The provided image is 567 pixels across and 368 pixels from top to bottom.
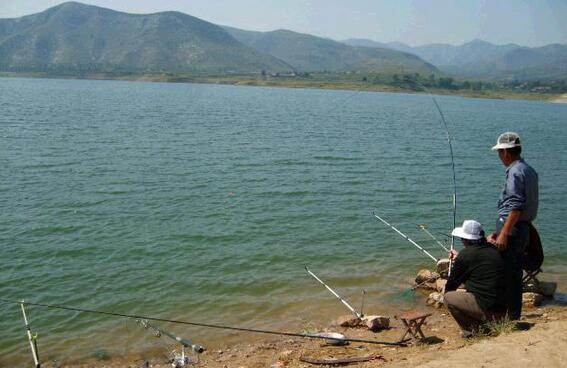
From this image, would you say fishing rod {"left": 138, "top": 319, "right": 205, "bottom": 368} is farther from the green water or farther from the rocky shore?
the green water

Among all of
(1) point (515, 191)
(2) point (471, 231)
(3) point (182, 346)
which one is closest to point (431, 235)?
(1) point (515, 191)

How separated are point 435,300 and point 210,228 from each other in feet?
28.3

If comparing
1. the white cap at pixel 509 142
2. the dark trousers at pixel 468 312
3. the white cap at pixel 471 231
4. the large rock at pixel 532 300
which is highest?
the white cap at pixel 509 142

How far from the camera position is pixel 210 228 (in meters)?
18.2

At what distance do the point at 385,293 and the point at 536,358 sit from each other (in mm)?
6382

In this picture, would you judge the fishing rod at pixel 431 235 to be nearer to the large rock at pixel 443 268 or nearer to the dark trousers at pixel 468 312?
the large rock at pixel 443 268

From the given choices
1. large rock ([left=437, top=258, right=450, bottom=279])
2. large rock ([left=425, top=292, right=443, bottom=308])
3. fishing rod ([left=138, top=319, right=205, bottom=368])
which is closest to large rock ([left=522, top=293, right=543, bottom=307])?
large rock ([left=425, top=292, right=443, bottom=308])

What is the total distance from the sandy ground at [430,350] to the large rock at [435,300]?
0.19 m

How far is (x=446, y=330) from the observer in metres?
10.2

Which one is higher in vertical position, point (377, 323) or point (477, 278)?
point (477, 278)

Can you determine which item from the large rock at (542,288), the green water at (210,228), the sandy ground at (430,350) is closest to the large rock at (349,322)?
the sandy ground at (430,350)

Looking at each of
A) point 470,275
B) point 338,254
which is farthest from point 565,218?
point 470,275

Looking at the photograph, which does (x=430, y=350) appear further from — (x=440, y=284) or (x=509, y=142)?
(x=440, y=284)

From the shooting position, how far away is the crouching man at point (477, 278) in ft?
26.4
